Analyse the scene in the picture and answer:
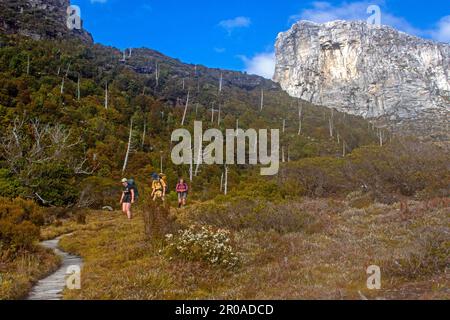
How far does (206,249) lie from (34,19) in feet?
260

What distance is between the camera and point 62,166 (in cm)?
2256

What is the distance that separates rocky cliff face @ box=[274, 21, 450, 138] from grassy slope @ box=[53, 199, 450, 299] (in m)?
102

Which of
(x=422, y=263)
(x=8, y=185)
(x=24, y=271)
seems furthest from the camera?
(x=8, y=185)

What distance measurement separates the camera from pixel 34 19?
75.0 meters

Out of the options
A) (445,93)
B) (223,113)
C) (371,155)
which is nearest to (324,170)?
(371,155)

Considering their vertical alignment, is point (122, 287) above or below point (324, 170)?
below

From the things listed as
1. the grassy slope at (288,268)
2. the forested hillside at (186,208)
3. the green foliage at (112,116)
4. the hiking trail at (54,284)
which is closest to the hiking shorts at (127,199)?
the forested hillside at (186,208)

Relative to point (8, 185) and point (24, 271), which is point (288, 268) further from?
point (8, 185)

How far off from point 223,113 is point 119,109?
764 inches

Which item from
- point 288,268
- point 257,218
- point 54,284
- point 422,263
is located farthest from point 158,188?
point 422,263

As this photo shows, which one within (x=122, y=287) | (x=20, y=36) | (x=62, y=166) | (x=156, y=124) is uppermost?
(x=20, y=36)

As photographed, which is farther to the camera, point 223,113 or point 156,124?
point 223,113

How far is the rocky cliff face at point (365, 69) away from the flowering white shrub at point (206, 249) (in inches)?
4125

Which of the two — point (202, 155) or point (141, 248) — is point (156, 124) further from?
point (141, 248)
